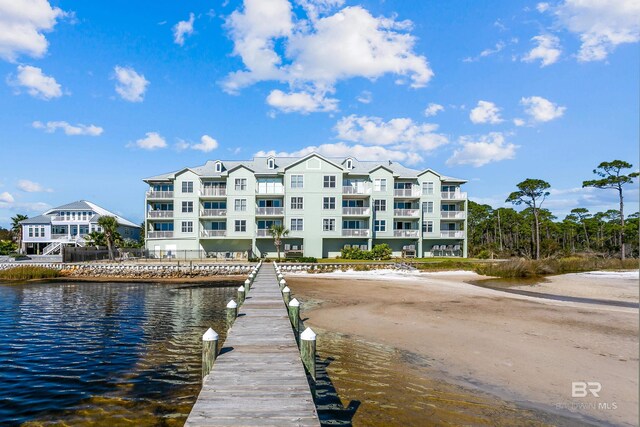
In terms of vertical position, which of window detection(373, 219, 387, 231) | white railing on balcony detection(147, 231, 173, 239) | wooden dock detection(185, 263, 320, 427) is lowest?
wooden dock detection(185, 263, 320, 427)

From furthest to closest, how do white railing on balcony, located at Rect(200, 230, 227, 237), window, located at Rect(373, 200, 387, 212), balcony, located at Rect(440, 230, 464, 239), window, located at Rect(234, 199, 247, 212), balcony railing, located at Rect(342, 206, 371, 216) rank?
balcony, located at Rect(440, 230, 464, 239) → window, located at Rect(373, 200, 387, 212) → window, located at Rect(234, 199, 247, 212) → white railing on balcony, located at Rect(200, 230, 227, 237) → balcony railing, located at Rect(342, 206, 371, 216)

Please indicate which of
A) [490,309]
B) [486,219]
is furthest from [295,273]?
[486,219]

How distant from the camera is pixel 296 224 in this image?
1879 inches

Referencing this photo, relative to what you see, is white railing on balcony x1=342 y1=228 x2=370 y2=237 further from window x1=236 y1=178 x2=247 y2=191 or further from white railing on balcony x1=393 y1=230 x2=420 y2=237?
window x1=236 y1=178 x2=247 y2=191

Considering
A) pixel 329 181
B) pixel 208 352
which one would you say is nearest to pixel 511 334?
pixel 208 352

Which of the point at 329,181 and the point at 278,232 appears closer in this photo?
the point at 278,232

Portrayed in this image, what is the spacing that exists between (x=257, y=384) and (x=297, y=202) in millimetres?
41073

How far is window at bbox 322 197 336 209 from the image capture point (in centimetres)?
4797

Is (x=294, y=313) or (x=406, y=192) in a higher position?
(x=406, y=192)

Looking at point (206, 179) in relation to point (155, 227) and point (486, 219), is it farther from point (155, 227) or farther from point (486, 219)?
point (486, 219)

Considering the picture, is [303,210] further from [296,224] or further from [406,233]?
[406,233]

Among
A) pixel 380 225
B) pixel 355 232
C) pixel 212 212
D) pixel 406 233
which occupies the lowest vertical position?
pixel 406 233

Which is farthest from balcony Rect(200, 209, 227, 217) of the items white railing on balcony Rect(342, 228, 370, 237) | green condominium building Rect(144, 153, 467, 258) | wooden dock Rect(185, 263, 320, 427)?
wooden dock Rect(185, 263, 320, 427)

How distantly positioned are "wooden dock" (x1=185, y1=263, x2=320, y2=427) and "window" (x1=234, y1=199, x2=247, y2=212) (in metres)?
37.6
